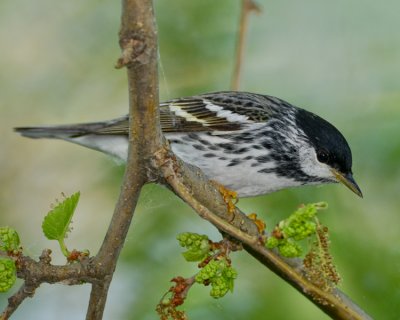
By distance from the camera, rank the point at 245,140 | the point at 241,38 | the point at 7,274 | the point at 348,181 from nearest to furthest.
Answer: the point at 7,274
the point at 241,38
the point at 348,181
the point at 245,140

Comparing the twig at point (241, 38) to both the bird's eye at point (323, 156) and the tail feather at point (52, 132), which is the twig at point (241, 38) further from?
the tail feather at point (52, 132)

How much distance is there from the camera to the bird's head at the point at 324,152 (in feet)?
14.0

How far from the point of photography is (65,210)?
8.77ft

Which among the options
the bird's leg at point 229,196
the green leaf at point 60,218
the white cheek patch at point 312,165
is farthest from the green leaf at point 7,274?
the white cheek patch at point 312,165

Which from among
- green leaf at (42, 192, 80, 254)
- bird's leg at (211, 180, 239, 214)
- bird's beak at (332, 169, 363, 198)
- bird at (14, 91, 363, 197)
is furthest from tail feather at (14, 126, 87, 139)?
green leaf at (42, 192, 80, 254)

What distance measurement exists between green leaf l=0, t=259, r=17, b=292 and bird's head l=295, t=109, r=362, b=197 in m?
2.12

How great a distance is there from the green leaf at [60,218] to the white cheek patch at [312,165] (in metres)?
2.00

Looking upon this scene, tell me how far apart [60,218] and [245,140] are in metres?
1.88

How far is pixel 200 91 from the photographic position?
5281 mm

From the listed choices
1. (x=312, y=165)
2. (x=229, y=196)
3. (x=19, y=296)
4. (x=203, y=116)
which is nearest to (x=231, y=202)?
(x=229, y=196)

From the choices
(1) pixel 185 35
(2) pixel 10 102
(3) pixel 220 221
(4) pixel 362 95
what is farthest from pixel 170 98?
(3) pixel 220 221

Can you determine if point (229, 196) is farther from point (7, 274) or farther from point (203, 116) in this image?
point (7, 274)

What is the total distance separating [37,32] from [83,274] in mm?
3874

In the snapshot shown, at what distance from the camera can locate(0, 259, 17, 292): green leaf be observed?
2.52 meters
